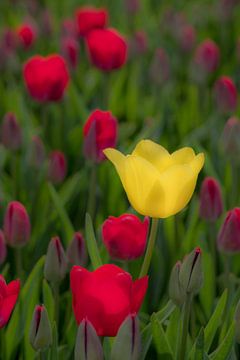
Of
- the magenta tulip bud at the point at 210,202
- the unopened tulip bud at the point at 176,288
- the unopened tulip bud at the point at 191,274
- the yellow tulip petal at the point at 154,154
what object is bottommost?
the magenta tulip bud at the point at 210,202

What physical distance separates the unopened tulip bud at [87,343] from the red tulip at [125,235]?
7.2 inches

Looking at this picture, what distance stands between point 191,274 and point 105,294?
127 millimetres

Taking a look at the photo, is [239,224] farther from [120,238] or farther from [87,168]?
[87,168]

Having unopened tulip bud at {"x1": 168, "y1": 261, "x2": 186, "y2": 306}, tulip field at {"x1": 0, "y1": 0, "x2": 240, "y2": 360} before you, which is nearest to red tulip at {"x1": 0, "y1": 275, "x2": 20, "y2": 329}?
tulip field at {"x1": 0, "y1": 0, "x2": 240, "y2": 360}

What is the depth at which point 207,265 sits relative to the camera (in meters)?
1.27

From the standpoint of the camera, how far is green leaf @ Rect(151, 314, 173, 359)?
0.95 m

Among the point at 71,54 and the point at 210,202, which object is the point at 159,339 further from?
the point at 71,54

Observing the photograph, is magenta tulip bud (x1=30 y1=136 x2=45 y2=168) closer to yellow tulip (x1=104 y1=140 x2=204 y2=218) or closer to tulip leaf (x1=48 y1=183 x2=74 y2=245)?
tulip leaf (x1=48 y1=183 x2=74 y2=245)

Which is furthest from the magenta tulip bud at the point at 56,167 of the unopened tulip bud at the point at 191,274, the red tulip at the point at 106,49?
the unopened tulip bud at the point at 191,274

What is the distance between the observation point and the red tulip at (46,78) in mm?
1550

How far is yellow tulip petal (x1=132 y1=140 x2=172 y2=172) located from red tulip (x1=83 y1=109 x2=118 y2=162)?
0.27 meters

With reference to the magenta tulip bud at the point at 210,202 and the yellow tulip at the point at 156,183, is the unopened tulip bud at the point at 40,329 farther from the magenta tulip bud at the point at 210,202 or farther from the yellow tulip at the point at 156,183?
the magenta tulip bud at the point at 210,202

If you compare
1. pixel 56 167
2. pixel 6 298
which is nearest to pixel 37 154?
pixel 56 167

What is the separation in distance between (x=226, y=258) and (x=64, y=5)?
5.83ft
